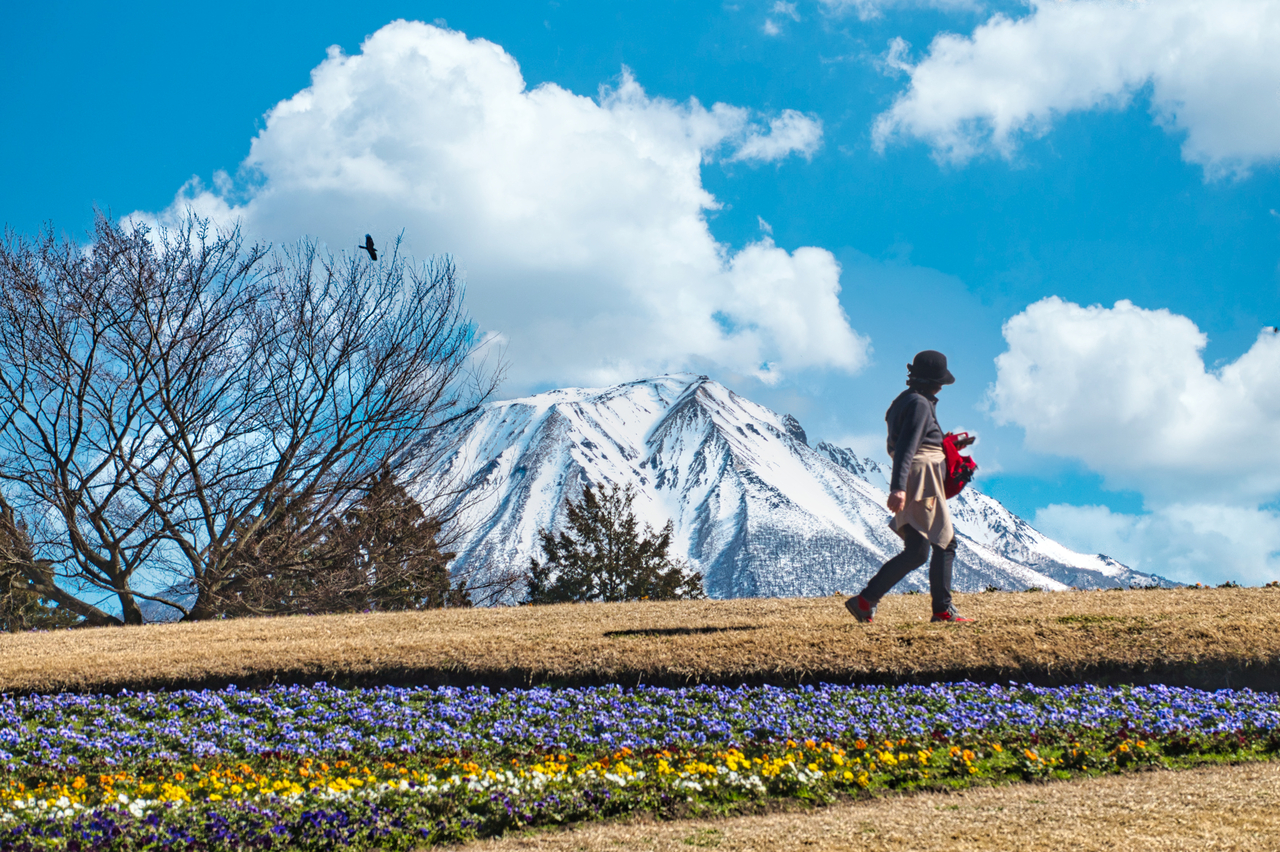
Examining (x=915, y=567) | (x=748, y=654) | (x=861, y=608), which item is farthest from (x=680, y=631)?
(x=915, y=567)

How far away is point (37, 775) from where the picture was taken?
5.87 meters

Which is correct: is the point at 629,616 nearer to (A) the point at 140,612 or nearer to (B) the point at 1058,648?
(B) the point at 1058,648

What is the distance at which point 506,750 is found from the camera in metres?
6.20

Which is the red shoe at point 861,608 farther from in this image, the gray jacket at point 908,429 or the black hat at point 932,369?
the black hat at point 932,369

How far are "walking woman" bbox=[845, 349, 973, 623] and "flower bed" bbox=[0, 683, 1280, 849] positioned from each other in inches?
55.0

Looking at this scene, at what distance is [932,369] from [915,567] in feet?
6.70

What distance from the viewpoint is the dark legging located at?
8.48 metres

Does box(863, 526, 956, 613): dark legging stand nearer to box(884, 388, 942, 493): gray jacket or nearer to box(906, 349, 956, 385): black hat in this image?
box(884, 388, 942, 493): gray jacket

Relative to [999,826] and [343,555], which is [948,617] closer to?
[999,826]

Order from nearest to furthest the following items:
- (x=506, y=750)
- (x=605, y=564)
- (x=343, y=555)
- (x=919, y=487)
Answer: (x=506, y=750) → (x=919, y=487) → (x=343, y=555) → (x=605, y=564)

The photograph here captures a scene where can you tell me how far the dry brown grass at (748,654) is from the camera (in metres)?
7.92

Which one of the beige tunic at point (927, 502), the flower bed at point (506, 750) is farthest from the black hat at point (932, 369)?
the flower bed at point (506, 750)

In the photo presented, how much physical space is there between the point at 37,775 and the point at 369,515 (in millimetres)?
12574

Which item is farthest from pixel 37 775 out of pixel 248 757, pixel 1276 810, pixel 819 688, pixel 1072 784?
pixel 1276 810
